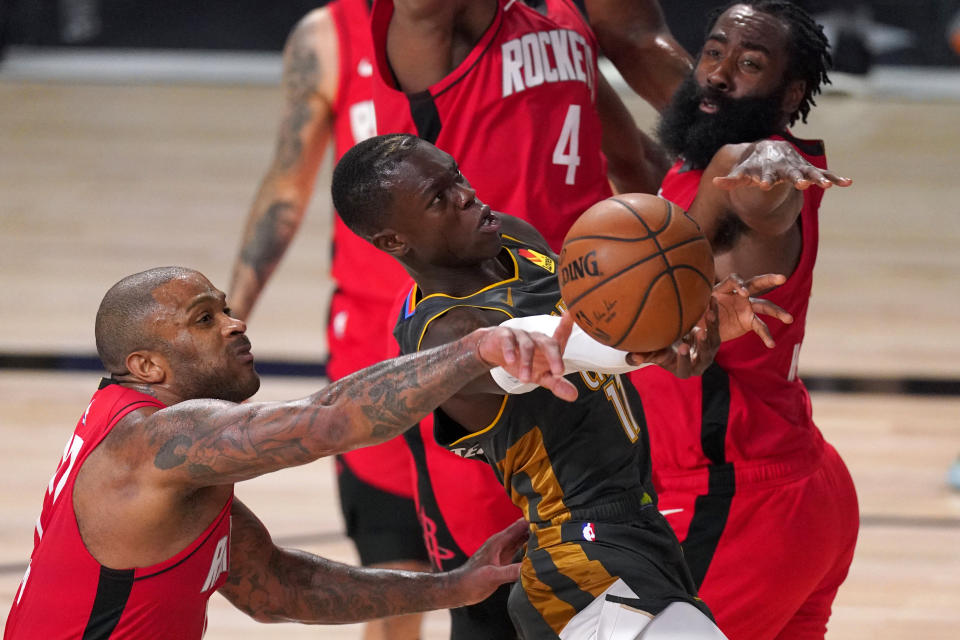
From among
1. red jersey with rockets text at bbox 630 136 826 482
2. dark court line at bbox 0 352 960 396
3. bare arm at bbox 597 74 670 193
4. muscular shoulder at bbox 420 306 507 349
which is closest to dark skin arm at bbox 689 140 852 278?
red jersey with rockets text at bbox 630 136 826 482

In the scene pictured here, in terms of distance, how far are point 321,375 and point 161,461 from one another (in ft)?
14.2

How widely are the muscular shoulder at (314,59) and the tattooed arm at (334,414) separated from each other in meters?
2.29

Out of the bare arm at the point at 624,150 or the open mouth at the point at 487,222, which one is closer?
the open mouth at the point at 487,222

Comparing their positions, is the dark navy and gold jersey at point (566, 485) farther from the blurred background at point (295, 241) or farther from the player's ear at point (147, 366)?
the blurred background at point (295, 241)

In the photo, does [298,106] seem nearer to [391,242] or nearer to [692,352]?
[391,242]

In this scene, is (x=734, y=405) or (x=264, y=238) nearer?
(x=734, y=405)

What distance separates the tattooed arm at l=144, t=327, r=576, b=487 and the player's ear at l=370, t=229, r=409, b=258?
0.37m

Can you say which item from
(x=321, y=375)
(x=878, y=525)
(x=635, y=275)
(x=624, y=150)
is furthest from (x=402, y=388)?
(x=321, y=375)

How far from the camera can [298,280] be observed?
850 cm

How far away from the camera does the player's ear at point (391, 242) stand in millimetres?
2627

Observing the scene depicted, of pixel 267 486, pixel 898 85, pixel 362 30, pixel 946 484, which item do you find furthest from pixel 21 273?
pixel 898 85

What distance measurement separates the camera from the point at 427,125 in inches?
128

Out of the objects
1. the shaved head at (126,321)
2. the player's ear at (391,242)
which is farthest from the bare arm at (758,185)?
the shaved head at (126,321)

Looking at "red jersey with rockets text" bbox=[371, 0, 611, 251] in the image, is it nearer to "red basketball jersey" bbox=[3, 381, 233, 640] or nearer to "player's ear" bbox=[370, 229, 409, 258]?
"player's ear" bbox=[370, 229, 409, 258]
